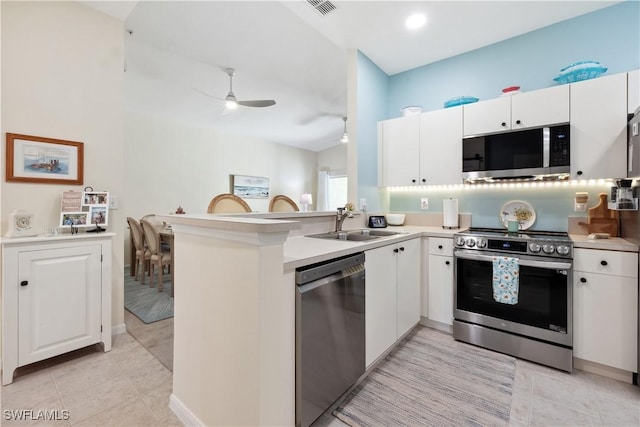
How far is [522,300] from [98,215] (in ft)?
11.3

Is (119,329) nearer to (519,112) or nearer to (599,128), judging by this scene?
(519,112)

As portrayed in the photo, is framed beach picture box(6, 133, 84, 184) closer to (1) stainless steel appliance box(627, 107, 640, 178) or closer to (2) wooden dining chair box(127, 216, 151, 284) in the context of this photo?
(2) wooden dining chair box(127, 216, 151, 284)

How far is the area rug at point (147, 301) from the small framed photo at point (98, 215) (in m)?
1.12

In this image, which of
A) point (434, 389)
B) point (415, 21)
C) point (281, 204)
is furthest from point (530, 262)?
point (281, 204)

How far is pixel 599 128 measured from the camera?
6.85 ft

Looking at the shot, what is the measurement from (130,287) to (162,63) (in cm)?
302

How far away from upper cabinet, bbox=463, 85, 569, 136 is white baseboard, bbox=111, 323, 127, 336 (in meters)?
3.66

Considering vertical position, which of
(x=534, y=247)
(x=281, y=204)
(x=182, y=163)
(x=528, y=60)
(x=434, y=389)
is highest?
(x=528, y=60)

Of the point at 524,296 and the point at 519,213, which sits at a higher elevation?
the point at 519,213

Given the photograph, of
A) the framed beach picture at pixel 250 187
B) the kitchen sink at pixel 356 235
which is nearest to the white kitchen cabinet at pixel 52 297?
the kitchen sink at pixel 356 235

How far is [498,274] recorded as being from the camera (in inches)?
83.3

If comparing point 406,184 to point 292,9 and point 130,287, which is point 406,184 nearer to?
point 292,9

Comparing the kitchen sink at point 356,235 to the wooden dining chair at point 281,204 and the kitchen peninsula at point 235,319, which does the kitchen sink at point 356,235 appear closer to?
the kitchen peninsula at point 235,319

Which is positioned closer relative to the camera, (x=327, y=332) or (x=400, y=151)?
(x=327, y=332)
